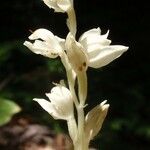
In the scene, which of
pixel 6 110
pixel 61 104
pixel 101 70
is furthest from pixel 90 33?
pixel 101 70

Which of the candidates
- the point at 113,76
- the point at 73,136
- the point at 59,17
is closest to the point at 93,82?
the point at 113,76

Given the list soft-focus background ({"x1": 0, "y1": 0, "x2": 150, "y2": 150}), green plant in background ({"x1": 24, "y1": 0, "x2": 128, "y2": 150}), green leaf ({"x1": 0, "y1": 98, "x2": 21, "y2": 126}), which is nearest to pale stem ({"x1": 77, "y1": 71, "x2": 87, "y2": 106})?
green plant in background ({"x1": 24, "y1": 0, "x2": 128, "y2": 150})

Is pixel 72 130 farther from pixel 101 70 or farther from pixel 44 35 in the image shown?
pixel 101 70

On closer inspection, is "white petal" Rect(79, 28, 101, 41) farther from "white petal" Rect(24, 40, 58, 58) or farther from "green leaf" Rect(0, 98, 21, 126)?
"green leaf" Rect(0, 98, 21, 126)

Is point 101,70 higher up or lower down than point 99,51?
lower down

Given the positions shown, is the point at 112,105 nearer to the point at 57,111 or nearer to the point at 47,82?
the point at 47,82

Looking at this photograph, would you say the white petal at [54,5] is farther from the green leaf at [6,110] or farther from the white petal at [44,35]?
the green leaf at [6,110]
